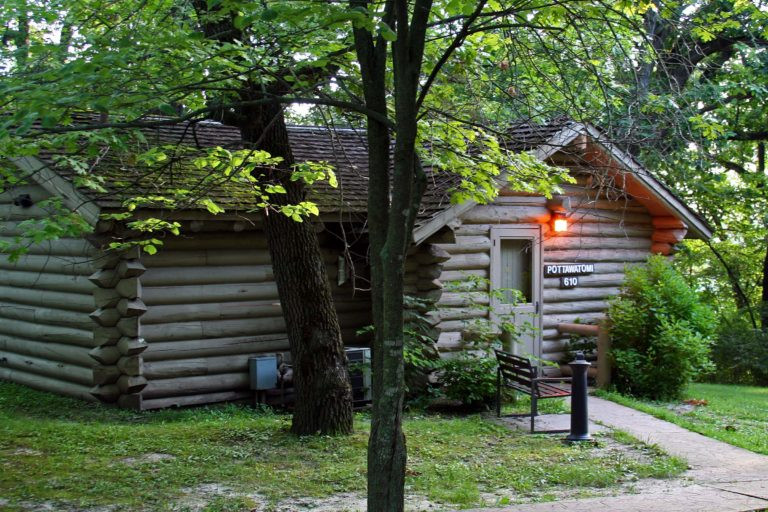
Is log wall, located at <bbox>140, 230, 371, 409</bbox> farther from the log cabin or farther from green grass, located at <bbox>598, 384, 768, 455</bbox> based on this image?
green grass, located at <bbox>598, 384, 768, 455</bbox>

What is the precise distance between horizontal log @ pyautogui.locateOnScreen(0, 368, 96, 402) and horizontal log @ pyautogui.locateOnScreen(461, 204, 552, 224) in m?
6.52

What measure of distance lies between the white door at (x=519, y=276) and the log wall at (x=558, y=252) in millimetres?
140

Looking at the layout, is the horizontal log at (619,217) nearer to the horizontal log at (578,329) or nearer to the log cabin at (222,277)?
the log cabin at (222,277)

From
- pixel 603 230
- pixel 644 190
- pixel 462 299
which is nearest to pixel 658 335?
pixel 603 230

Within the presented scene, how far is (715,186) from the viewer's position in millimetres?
22438

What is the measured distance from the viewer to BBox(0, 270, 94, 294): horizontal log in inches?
478

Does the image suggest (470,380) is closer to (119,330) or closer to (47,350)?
(119,330)

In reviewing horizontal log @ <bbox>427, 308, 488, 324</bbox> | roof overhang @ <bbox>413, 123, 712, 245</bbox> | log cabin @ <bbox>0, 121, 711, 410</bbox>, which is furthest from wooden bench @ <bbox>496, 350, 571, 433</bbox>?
roof overhang @ <bbox>413, 123, 712, 245</bbox>

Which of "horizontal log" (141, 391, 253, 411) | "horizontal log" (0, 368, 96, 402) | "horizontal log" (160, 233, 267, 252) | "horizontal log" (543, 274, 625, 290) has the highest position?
"horizontal log" (160, 233, 267, 252)

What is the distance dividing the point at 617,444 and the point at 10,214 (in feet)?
32.3

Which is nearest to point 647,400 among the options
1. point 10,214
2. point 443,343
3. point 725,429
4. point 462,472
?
point 725,429

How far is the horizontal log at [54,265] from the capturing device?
12.1 m

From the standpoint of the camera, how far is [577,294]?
1576 centimetres

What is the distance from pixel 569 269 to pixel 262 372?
6.16 meters
